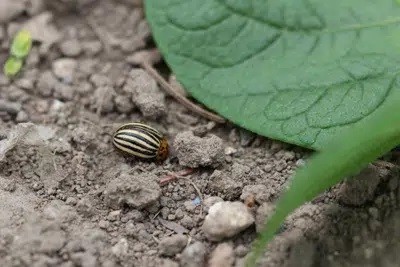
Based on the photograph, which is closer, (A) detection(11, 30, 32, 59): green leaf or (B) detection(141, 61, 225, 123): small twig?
(B) detection(141, 61, 225, 123): small twig

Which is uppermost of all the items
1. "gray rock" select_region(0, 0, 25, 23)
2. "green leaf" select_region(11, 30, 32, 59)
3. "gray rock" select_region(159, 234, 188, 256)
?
"gray rock" select_region(0, 0, 25, 23)

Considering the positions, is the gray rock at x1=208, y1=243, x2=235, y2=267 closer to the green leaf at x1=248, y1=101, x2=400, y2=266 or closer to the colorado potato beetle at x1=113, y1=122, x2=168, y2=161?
the green leaf at x1=248, y1=101, x2=400, y2=266

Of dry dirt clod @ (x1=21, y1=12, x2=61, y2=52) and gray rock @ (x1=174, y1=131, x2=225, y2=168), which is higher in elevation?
gray rock @ (x1=174, y1=131, x2=225, y2=168)

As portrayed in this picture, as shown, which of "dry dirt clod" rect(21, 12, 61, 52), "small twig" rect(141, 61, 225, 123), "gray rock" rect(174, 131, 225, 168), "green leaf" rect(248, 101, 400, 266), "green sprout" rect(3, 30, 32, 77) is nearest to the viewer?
"green leaf" rect(248, 101, 400, 266)

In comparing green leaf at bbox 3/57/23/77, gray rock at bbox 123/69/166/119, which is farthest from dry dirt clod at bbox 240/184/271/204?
green leaf at bbox 3/57/23/77

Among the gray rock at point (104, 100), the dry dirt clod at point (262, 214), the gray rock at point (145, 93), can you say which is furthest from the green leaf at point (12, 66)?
the dry dirt clod at point (262, 214)

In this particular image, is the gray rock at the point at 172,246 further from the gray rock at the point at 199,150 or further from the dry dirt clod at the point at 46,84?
the dry dirt clod at the point at 46,84

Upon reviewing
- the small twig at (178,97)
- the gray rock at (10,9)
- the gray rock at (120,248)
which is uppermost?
the small twig at (178,97)
